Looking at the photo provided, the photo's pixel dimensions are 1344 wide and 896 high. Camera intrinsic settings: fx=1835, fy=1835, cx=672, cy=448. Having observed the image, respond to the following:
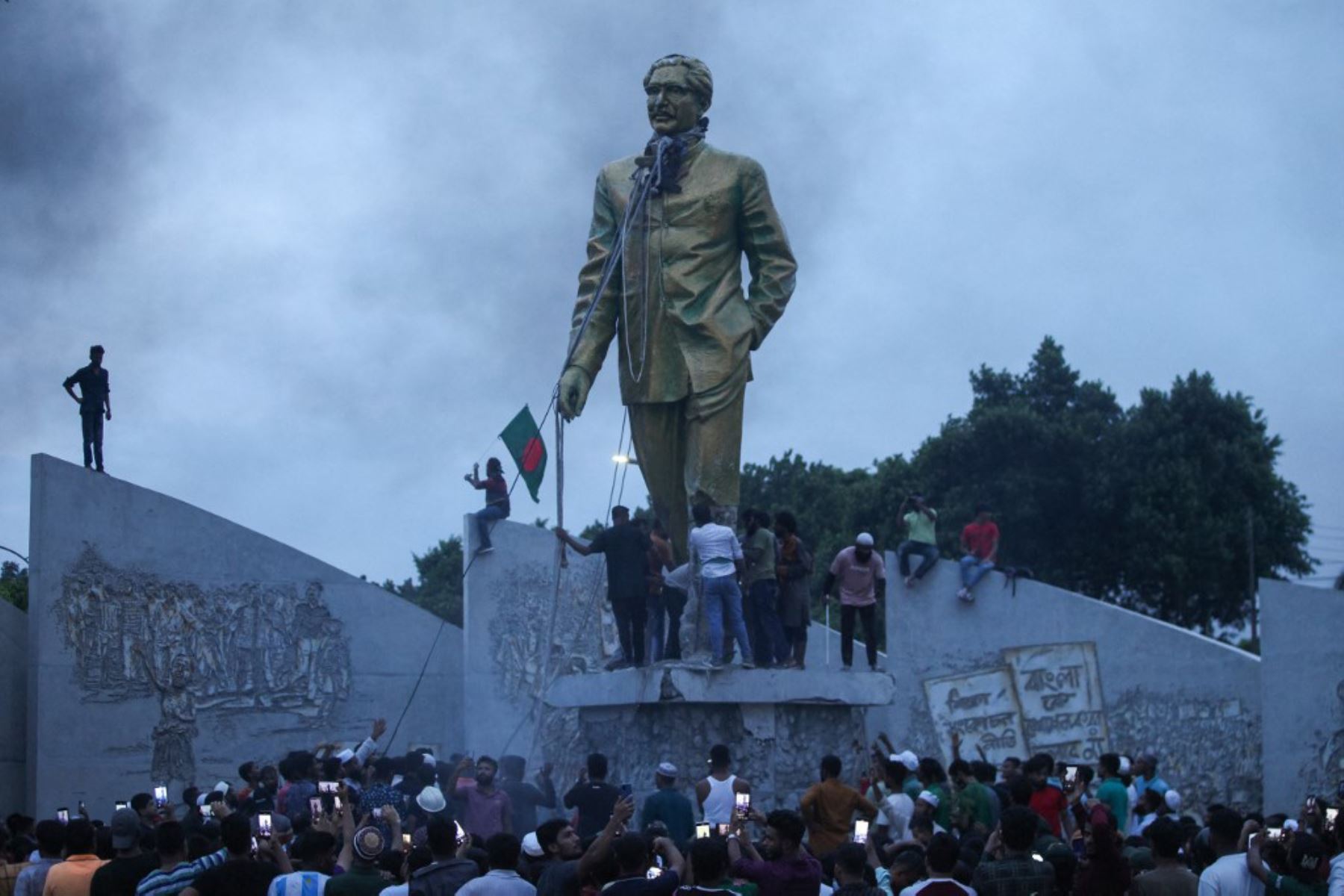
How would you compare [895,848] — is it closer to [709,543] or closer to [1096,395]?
[709,543]

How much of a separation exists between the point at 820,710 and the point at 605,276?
368 cm

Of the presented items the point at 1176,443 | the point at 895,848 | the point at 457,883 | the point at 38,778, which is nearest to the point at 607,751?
the point at 895,848

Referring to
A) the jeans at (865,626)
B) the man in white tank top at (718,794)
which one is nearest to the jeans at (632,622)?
the man in white tank top at (718,794)

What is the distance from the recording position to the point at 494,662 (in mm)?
21344

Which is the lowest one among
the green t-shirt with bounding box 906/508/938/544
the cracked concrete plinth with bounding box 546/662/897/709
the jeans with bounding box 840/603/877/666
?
the cracked concrete plinth with bounding box 546/662/897/709

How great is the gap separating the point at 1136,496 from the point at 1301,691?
20191mm

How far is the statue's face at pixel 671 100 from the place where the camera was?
13.8m

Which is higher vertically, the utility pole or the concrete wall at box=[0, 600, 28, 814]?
the utility pole

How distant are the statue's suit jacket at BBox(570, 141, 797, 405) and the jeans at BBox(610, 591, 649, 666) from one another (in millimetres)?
1509

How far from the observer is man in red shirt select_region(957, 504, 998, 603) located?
2097cm

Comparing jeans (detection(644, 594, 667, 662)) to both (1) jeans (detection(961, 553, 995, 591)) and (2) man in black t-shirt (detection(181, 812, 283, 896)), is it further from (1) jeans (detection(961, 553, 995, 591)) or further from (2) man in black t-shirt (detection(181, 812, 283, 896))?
(1) jeans (detection(961, 553, 995, 591))

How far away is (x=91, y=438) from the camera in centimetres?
1936

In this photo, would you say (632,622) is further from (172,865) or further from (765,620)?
(172,865)

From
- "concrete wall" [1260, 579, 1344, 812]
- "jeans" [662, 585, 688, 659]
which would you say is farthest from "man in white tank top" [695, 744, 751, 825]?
"concrete wall" [1260, 579, 1344, 812]
